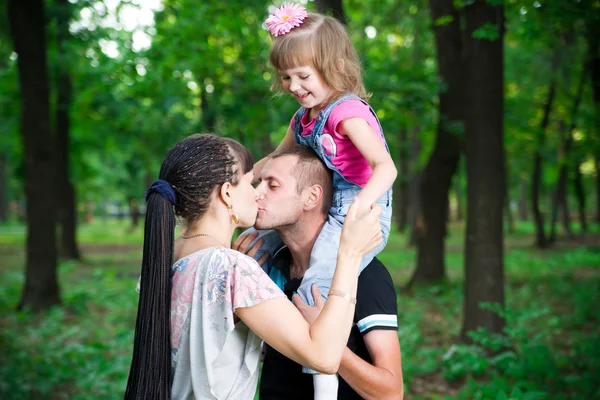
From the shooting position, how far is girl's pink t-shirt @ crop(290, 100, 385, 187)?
8.62 feet

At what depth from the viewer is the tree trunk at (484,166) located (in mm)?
6742

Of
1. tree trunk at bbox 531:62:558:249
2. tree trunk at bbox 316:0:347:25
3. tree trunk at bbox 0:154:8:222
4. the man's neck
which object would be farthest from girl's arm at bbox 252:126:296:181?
tree trunk at bbox 0:154:8:222

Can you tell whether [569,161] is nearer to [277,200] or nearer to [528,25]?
[528,25]

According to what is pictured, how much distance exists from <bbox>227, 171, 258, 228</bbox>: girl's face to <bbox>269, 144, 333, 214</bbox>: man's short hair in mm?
357

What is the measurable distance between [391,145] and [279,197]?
33.5 ft

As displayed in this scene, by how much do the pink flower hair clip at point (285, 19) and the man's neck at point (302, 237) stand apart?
2.92 ft

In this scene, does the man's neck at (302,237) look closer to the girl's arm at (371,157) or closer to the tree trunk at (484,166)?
the girl's arm at (371,157)

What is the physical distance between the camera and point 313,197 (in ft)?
9.04

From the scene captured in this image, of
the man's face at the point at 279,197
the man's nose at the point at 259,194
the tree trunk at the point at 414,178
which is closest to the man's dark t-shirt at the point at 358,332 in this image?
the man's face at the point at 279,197

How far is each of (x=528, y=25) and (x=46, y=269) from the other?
847cm

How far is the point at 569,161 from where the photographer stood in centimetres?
1705

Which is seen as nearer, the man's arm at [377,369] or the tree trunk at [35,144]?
the man's arm at [377,369]

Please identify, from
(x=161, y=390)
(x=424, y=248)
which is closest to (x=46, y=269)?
(x=424, y=248)

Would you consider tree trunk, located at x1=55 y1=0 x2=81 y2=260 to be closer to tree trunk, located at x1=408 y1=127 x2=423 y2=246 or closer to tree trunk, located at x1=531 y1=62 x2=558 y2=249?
tree trunk, located at x1=408 y1=127 x2=423 y2=246
